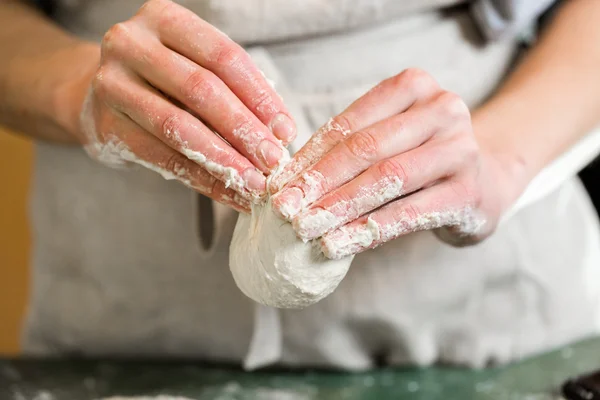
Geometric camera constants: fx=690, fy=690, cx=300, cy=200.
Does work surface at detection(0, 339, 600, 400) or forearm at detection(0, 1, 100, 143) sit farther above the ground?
forearm at detection(0, 1, 100, 143)

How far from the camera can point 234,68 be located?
0.52 m

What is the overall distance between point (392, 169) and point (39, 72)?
1.43ft

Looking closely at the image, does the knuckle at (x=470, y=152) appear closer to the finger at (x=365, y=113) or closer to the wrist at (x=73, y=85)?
the finger at (x=365, y=113)

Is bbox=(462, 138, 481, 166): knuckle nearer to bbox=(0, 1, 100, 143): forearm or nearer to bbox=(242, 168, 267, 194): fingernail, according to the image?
bbox=(242, 168, 267, 194): fingernail

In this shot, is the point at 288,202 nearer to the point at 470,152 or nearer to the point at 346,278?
the point at 470,152

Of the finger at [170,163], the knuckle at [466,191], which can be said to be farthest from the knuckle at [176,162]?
the knuckle at [466,191]

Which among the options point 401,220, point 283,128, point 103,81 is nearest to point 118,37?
point 103,81

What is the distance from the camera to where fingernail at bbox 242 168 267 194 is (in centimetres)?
51

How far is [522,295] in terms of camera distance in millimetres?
816

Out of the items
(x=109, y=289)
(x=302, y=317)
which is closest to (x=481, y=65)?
(x=302, y=317)

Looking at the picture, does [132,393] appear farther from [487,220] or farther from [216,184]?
[487,220]

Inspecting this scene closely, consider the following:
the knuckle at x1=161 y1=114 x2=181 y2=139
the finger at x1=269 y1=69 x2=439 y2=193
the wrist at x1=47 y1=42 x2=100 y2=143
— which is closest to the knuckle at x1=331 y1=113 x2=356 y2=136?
the finger at x1=269 y1=69 x2=439 y2=193

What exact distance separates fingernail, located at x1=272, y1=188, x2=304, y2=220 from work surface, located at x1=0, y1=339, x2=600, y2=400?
292 mm

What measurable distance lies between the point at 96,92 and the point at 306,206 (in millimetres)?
213
